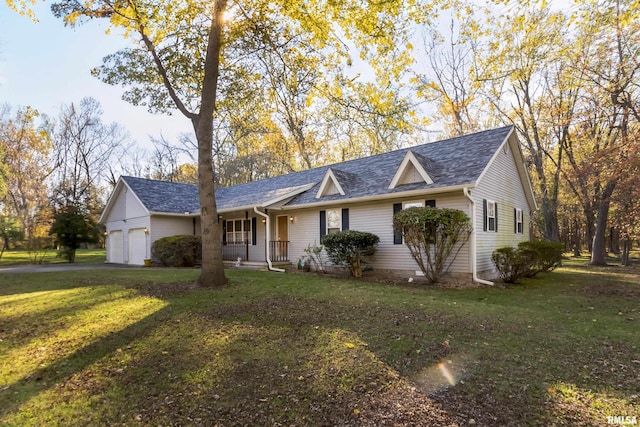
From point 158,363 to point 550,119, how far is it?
23.8 m

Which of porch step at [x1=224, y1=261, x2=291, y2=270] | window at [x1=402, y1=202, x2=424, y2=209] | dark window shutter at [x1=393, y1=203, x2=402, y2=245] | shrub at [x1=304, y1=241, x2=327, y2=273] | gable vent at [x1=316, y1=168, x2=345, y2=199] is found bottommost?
porch step at [x1=224, y1=261, x2=291, y2=270]

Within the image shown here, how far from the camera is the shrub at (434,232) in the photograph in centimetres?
991

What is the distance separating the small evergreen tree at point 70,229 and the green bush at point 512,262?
21144 mm

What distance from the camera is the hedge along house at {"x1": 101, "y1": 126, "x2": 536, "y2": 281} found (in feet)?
36.9

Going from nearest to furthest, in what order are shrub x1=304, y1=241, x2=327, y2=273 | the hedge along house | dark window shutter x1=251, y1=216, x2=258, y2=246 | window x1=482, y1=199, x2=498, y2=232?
the hedge along house → window x1=482, y1=199, x2=498, y2=232 → shrub x1=304, y1=241, x2=327, y2=273 → dark window shutter x1=251, y1=216, x2=258, y2=246

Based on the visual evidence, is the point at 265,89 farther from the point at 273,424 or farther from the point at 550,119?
the point at 550,119

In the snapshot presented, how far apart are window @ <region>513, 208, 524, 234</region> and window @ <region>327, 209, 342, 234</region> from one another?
284 inches

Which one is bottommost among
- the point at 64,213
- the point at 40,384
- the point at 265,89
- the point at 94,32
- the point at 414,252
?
the point at 40,384

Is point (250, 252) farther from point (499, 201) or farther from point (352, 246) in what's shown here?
point (499, 201)

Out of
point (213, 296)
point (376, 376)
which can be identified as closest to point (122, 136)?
point (213, 296)

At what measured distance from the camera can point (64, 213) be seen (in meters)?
19.9

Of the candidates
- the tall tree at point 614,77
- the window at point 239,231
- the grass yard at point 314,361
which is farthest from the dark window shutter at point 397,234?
the tall tree at point 614,77

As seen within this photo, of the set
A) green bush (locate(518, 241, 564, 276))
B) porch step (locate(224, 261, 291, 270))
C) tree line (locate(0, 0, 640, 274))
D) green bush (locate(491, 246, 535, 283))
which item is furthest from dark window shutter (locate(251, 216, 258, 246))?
green bush (locate(518, 241, 564, 276))

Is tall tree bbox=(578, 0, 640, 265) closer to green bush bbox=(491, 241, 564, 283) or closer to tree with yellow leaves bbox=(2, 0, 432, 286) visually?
green bush bbox=(491, 241, 564, 283)
